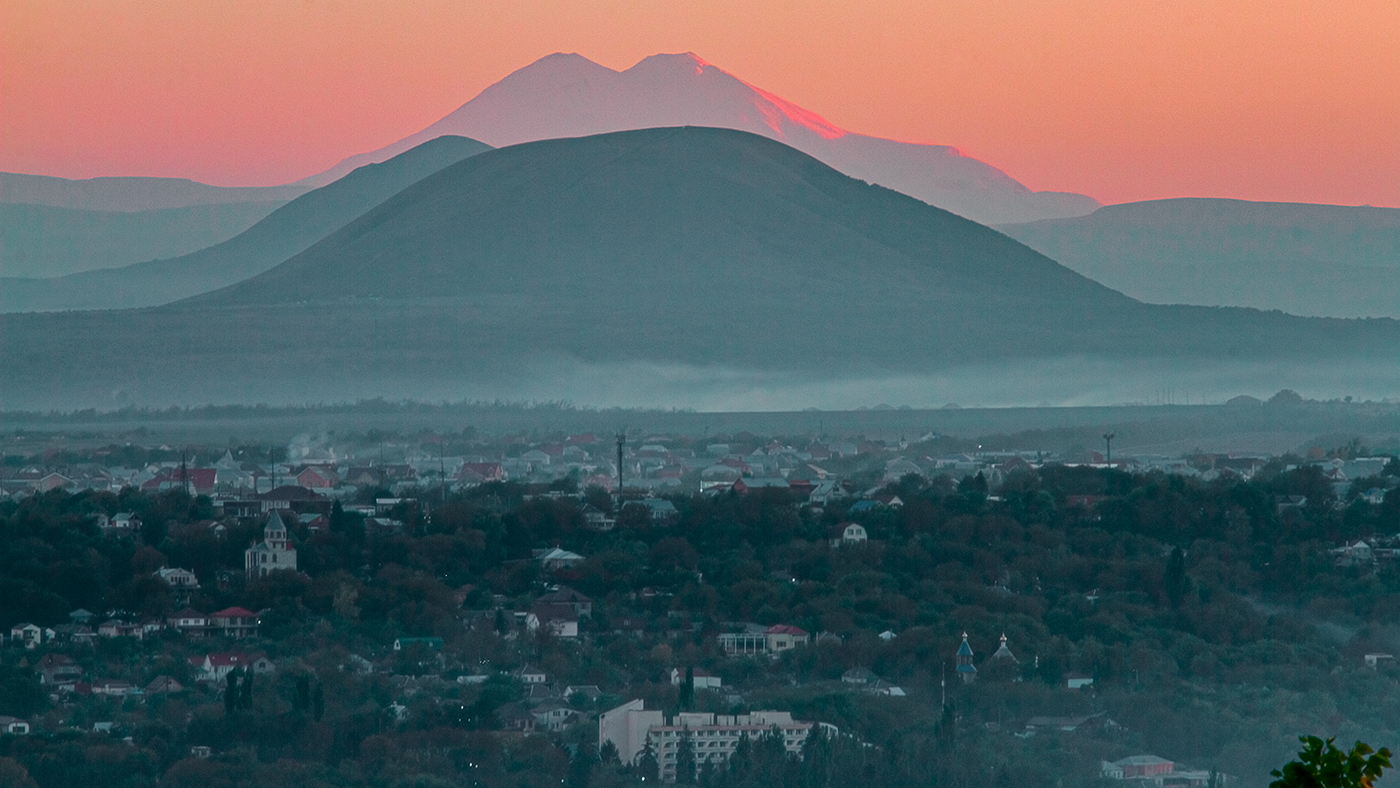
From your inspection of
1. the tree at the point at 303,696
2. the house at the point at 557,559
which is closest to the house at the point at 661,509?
the house at the point at 557,559

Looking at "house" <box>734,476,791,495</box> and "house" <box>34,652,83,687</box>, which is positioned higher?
"house" <box>734,476,791,495</box>

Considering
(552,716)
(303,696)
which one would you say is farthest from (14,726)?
(552,716)

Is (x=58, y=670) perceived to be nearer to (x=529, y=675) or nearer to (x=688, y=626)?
(x=529, y=675)

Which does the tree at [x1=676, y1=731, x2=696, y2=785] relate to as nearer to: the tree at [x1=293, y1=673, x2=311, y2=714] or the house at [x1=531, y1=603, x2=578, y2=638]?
the tree at [x1=293, y1=673, x2=311, y2=714]

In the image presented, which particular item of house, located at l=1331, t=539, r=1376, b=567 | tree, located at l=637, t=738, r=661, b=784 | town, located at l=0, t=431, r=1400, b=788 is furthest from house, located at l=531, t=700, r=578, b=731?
house, located at l=1331, t=539, r=1376, b=567

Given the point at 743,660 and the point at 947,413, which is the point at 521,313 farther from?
the point at 743,660
